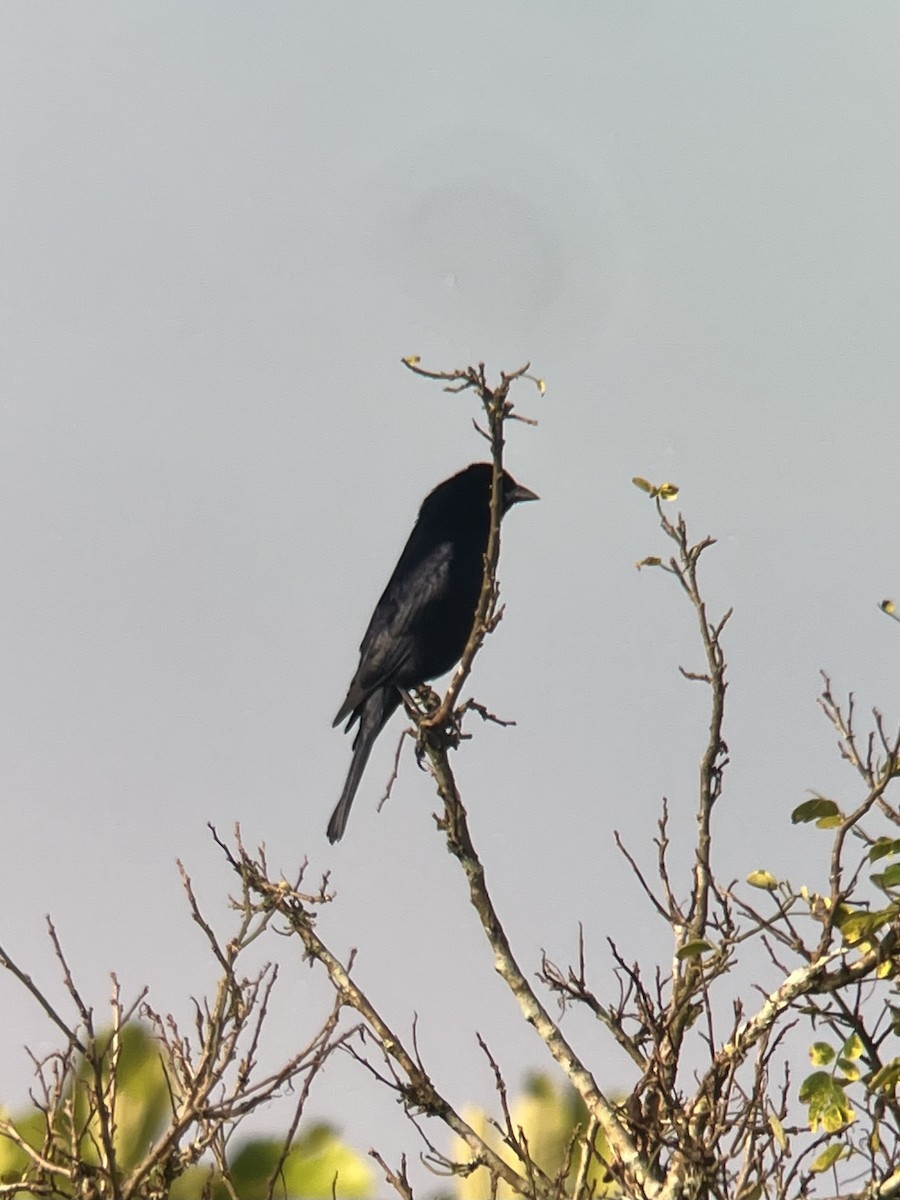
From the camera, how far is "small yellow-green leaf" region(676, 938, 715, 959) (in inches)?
167

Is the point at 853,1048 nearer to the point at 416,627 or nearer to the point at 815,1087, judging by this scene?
the point at 815,1087

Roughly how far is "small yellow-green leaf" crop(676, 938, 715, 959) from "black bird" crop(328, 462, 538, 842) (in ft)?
12.0

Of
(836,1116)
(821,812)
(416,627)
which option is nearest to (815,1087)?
(836,1116)

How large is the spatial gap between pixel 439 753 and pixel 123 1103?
2.06 metres

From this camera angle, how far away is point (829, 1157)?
159 inches

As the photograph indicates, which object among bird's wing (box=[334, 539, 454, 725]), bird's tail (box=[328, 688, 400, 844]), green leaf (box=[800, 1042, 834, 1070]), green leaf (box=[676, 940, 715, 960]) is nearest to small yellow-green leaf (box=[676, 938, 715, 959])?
green leaf (box=[676, 940, 715, 960])

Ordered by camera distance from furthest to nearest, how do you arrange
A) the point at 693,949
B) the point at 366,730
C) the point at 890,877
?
the point at 366,730 < the point at 693,949 < the point at 890,877

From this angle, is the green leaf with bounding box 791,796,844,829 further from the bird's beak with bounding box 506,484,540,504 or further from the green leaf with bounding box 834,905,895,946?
the bird's beak with bounding box 506,484,540,504

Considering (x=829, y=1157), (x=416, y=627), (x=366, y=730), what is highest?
(x=416, y=627)

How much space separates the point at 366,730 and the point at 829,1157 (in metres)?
4.44

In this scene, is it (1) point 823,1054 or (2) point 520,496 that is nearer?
(1) point 823,1054

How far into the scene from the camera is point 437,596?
809 centimetres

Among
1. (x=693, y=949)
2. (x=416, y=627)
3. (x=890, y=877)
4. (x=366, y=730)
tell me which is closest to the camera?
(x=890, y=877)

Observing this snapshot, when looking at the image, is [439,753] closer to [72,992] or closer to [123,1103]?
[72,992]
